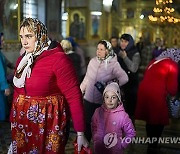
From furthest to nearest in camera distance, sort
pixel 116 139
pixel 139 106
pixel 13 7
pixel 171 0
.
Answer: pixel 171 0 → pixel 13 7 → pixel 139 106 → pixel 116 139

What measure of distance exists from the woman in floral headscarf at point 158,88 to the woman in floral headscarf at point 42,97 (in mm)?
2017

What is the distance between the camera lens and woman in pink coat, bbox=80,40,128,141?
13.3 feet

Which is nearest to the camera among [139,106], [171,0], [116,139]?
[116,139]

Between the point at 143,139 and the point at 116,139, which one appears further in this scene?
the point at 143,139

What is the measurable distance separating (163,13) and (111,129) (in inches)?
569

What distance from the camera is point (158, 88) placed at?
14.1 feet

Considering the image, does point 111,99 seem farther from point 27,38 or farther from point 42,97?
point 27,38

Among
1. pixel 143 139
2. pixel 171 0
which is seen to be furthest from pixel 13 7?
pixel 171 0

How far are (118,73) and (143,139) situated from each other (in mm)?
1492

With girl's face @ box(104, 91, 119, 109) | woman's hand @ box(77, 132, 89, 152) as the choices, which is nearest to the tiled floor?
girl's face @ box(104, 91, 119, 109)

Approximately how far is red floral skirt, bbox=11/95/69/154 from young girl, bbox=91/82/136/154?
0.72m

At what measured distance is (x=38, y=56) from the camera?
7.85 feet

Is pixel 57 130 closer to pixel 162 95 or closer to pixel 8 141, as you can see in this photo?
pixel 162 95

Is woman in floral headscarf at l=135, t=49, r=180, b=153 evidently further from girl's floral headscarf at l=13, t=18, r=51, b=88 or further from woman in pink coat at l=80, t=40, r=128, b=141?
girl's floral headscarf at l=13, t=18, r=51, b=88
